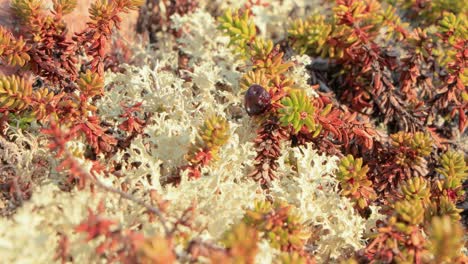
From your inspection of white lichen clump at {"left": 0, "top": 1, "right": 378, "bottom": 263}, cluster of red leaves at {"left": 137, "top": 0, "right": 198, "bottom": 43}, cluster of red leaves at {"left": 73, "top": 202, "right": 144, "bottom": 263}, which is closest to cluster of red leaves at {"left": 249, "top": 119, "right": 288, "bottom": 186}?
white lichen clump at {"left": 0, "top": 1, "right": 378, "bottom": 263}

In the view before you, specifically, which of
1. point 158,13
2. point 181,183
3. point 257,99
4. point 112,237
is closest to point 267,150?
point 257,99

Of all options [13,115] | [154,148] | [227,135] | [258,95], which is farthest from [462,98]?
[13,115]

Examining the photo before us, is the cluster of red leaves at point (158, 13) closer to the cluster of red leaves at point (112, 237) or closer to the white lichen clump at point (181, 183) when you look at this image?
the white lichen clump at point (181, 183)

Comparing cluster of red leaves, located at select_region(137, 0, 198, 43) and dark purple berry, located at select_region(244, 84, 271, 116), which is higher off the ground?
dark purple berry, located at select_region(244, 84, 271, 116)

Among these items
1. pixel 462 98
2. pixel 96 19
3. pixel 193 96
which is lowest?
pixel 193 96

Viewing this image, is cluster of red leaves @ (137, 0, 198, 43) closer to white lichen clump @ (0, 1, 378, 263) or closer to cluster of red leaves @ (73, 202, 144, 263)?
white lichen clump @ (0, 1, 378, 263)

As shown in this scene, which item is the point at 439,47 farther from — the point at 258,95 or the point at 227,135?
the point at 227,135

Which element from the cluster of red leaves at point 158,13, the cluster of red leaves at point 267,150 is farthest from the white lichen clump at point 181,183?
the cluster of red leaves at point 158,13
